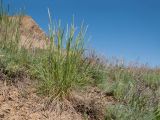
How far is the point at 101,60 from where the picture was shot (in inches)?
342

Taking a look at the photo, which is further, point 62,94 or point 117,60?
point 117,60

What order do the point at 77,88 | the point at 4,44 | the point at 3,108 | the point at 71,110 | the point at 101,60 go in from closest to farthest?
the point at 3,108 → the point at 71,110 → the point at 77,88 → the point at 4,44 → the point at 101,60

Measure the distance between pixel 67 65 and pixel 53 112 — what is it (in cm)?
74

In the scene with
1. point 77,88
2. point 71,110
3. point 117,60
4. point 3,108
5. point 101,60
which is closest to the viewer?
point 3,108

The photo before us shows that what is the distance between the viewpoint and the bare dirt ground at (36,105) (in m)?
5.23

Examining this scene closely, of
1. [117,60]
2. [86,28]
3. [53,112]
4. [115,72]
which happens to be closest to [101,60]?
[115,72]

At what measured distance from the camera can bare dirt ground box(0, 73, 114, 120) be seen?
523 centimetres

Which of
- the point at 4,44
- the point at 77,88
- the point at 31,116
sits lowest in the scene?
the point at 31,116

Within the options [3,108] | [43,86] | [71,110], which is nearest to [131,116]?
[71,110]

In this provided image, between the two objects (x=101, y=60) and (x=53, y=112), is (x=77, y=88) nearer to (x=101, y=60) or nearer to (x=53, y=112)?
(x=53, y=112)

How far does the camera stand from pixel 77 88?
5.96 m

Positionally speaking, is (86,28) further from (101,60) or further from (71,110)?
(101,60)

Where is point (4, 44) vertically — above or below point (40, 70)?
above

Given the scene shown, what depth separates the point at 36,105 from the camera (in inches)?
215
